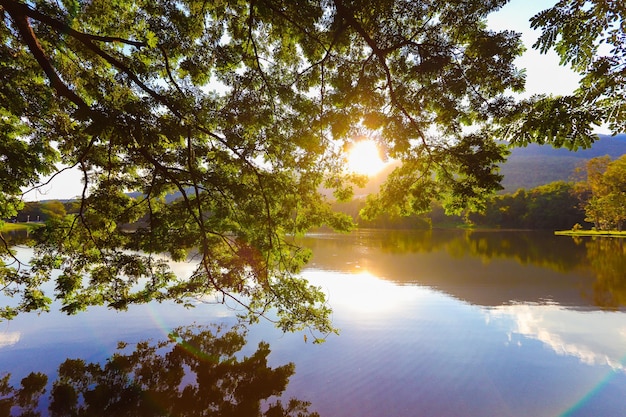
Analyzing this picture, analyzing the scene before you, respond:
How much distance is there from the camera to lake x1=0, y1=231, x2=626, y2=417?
791 centimetres

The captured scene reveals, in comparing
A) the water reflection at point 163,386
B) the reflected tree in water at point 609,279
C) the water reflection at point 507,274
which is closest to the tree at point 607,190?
the water reflection at point 507,274

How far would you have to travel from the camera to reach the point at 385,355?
33.6ft

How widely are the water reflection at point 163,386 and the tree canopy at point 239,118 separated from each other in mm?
1881

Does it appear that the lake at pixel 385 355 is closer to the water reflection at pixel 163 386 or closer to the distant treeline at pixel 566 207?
the water reflection at pixel 163 386

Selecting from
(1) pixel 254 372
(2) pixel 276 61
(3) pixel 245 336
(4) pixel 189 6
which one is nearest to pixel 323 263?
(3) pixel 245 336

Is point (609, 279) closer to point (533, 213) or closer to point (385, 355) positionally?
point (385, 355)

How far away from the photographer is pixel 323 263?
1131 inches

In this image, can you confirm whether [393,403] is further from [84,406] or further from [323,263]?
[323,263]

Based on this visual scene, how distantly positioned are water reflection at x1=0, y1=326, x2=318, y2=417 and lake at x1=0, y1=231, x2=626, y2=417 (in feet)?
0.18

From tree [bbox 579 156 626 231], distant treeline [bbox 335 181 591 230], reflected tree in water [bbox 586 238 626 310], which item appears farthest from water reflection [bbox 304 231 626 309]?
distant treeline [bbox 335 181 591 230]

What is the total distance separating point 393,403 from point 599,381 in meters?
5.76

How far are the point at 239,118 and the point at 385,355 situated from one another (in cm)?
841

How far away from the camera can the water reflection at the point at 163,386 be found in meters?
7.55

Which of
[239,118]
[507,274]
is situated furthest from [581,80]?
[507,274]
